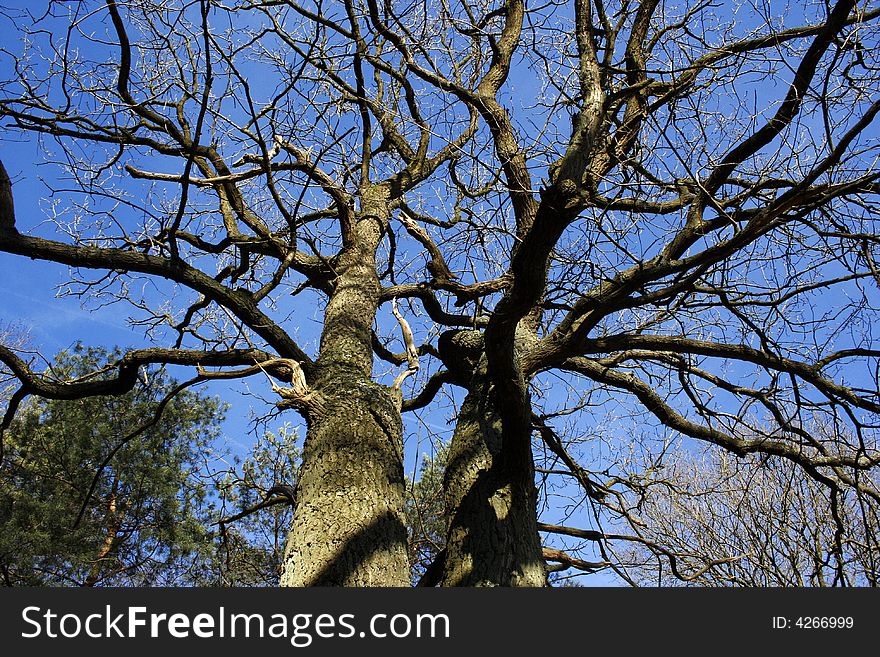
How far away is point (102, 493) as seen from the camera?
9703mm

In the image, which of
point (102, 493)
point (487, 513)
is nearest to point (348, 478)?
point (487, 513)

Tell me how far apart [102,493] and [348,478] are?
8176mm

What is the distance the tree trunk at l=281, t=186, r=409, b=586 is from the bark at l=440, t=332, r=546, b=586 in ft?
1.42

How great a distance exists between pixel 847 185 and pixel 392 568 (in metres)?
2.57

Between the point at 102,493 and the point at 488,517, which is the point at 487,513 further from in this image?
the point at 102,493

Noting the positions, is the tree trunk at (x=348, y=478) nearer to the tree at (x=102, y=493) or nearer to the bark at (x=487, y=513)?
the bark at (x=487, y=513)

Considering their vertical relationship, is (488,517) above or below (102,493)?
below

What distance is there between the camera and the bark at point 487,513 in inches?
131

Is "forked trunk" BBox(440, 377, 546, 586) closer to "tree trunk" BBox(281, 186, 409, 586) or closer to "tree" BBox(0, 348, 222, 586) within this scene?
"tree trunk" BBox(281, 186, 409, 586)

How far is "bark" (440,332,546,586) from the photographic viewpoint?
10.9 ft

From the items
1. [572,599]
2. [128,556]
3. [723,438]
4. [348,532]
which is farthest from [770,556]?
[128,556]

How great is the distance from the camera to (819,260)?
3436mm

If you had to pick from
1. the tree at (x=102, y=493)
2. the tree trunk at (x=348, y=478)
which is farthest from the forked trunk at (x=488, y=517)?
the tree at (x=102, y=493)

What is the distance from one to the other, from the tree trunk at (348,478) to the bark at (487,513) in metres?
0.43
